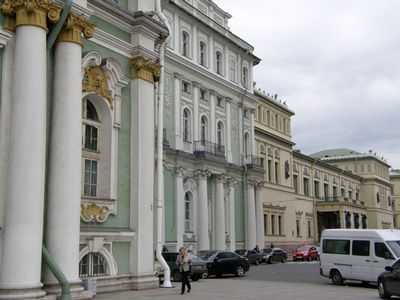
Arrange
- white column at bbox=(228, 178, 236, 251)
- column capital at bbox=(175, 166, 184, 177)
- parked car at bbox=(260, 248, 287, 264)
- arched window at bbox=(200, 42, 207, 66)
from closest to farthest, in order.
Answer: column capital at bbox=(175, 166, 184, 177), arched window at bbox=(200, 42, 207, 66), white column at bbox=(228, 178, 236, 251), parked car at bbox=(260, 248, 287, 264)

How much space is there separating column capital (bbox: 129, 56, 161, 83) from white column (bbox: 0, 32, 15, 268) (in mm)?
5667

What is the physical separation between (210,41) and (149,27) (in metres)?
25.0

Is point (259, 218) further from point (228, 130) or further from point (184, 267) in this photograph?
point (184, 267)

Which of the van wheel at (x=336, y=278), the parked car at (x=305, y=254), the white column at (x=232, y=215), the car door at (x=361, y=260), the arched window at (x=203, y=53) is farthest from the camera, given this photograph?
the parked car at (x=305, y=254)

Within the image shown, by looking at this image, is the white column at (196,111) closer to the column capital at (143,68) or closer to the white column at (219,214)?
the white column at (219,214)

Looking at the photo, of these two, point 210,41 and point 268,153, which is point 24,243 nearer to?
point 210,41

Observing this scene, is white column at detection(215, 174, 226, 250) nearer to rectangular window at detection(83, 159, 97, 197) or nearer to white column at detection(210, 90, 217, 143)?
white column at detection(210, 90, 217, 143)

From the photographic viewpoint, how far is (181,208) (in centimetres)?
3897

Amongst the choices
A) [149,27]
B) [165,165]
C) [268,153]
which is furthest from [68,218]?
[268,153]

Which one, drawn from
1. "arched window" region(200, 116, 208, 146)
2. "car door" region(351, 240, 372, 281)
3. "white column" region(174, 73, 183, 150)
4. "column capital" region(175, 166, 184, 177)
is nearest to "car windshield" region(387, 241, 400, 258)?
"car door" region(351, 240, 372, 281)

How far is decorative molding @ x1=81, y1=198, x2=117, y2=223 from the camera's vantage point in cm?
1734

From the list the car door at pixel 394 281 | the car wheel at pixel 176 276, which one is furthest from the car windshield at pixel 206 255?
the car door at pixel 394 281

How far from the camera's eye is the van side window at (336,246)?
74.8 feet

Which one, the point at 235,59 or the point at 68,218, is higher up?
the point at 235,59
